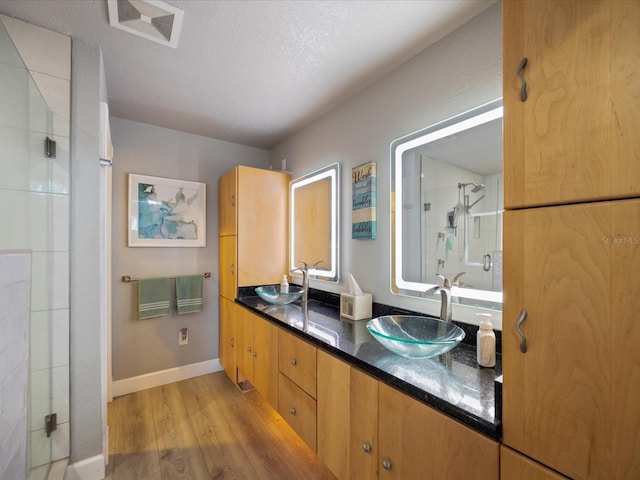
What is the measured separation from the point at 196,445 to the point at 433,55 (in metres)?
2.70

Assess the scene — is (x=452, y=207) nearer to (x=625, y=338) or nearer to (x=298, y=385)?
(x=625, y=338)

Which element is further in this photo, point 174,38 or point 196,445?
point 196,445

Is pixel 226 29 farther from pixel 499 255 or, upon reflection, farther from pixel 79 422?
pixel 79 422

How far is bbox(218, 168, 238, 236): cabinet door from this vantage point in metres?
2.53

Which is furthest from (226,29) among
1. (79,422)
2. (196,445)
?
(196,445)

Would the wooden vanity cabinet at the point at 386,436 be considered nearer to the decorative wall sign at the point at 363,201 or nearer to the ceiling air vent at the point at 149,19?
the decorative wall sign at the point at 363,201

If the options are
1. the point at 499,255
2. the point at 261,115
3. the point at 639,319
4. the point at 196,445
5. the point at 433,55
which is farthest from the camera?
the point at 261,115

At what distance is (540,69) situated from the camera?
0.70 meters

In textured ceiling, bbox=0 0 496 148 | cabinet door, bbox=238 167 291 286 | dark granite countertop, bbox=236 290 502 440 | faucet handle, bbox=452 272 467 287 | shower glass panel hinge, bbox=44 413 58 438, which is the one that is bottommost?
shower glass panel hinge, bbox=44 413 58 438

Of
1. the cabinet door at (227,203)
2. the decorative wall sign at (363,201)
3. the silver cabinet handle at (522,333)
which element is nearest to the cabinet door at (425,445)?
the silver cabinet handle at (522,333)

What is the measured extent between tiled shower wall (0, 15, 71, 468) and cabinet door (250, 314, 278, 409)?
Result: 3.39ft

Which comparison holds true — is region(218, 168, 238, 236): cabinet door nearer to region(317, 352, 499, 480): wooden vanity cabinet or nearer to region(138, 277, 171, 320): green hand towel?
region(138, 277, 171, 320): green hand towel

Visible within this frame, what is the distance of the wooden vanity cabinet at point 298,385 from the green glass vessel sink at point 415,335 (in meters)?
0.39

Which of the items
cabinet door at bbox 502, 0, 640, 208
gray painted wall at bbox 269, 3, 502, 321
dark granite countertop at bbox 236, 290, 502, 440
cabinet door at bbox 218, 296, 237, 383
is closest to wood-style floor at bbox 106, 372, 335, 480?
cabinet door at bbox 218, 296, 237, 383
